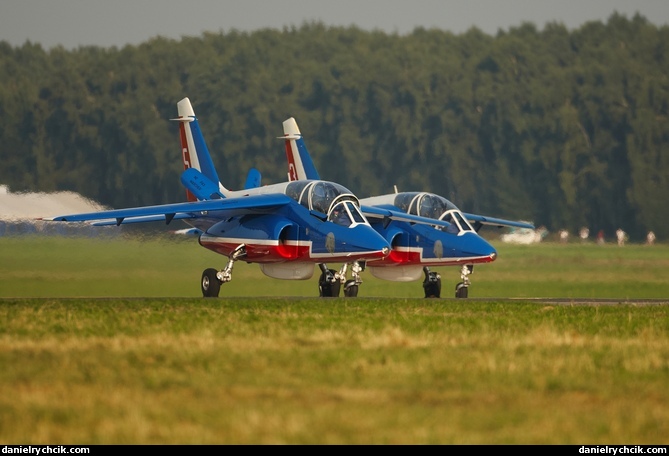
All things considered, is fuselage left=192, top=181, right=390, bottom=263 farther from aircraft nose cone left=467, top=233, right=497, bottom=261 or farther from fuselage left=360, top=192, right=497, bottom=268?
aircraft nose cone left=467, top=233, right=497, bottom=261

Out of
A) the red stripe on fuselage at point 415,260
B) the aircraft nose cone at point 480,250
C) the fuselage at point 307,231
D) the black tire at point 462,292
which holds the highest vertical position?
the fuselage at point 307,231

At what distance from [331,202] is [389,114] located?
44939 mm

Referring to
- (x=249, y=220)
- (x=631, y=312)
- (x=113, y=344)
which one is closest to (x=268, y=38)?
(x=249, y=220)

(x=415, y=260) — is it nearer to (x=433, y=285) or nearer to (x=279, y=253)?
(x=433, y=285)

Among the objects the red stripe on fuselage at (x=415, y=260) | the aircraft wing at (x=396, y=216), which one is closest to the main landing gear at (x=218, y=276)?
the aircraft wing at (x=396, y=216)

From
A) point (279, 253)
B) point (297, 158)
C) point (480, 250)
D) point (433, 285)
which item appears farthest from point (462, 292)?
point (297, 158)

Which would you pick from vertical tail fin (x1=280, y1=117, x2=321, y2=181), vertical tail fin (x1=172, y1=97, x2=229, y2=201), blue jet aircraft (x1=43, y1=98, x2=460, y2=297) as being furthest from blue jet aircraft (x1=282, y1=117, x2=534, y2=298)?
vertical tail fin (x1=280, y1=117, x2=321, y2=181)

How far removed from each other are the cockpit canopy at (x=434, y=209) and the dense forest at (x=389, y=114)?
80.8 feet

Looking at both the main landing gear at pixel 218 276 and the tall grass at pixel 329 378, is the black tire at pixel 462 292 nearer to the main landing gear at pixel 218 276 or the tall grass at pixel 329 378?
the main landing gear at pixel 218 276

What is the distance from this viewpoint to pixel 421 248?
31.2 metres

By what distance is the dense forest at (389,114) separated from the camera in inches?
2400

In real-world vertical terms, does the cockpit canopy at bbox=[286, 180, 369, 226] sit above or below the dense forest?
below

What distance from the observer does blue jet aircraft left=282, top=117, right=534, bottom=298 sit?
30688 mm

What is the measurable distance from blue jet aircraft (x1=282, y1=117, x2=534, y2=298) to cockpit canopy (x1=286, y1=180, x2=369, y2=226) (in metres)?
1.46
